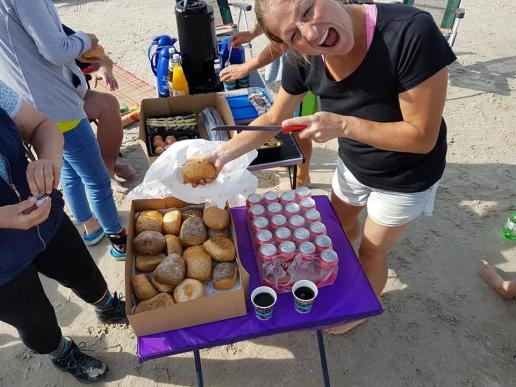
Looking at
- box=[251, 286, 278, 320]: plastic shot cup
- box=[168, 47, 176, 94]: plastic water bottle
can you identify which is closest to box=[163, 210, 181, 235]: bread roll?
box=[251, 286, 278, 320]: plastic shot cup

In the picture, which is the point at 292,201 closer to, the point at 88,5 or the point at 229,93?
the point at 229,93

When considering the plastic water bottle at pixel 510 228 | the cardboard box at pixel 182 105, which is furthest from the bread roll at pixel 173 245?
the plastic water bottle at pixel 510 228

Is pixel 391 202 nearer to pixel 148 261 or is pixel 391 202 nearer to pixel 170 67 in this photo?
pixel 148 261

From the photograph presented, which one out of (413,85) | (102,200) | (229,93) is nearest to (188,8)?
(229,93)

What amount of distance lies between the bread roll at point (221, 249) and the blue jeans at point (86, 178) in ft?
4.07

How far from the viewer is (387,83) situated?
5.20 feet

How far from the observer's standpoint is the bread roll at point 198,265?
70.4 inches

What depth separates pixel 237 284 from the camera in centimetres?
180

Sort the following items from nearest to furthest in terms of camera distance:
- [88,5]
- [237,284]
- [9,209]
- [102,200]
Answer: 1. [9,209]
2. [237,284]
3. [102,200]
4. [88,5]

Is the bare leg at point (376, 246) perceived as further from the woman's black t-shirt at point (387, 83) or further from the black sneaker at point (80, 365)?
the black sneaker at point (80, 365)

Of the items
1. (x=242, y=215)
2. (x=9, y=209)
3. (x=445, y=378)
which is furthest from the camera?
(x=445, y=378)

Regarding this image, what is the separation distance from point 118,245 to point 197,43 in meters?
1.76

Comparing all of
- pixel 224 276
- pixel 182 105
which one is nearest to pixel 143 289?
pixel 224 276

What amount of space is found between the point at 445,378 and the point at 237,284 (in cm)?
166
